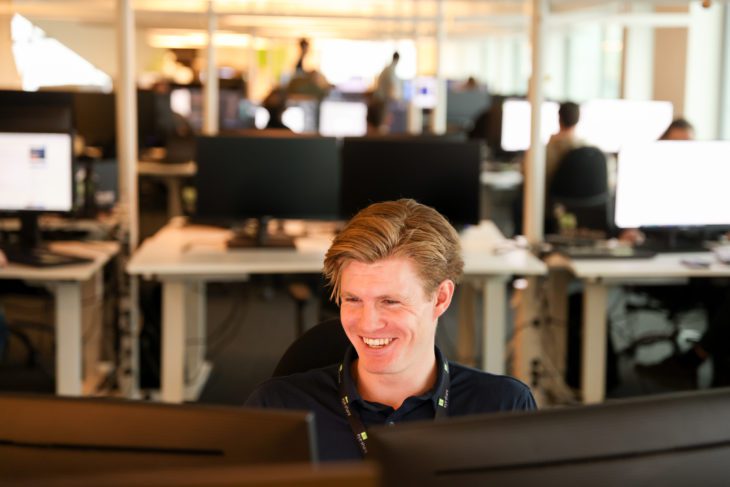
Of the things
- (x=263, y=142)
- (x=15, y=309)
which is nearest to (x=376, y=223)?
(x=263, y=142)

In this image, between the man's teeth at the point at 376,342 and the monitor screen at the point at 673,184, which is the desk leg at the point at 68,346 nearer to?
the monitor screen at the point at 673,184

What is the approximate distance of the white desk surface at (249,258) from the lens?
13.6 feet

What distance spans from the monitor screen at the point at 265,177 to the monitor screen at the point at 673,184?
1180 mm

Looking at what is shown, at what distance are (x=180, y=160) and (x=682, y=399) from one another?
7551 millimetres

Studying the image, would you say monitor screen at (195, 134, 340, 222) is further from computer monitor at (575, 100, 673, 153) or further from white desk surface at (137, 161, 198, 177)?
white desk surface at (137, 161, 198, 177)

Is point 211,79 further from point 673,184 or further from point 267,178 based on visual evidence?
point 673,184

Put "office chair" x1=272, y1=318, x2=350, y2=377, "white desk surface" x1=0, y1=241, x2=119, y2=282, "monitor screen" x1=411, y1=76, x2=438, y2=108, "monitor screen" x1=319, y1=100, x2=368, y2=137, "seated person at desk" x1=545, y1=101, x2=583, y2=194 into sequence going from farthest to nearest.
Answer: "monitor screen" x1=319, y1=100, x2=368, y2=137, "monitor screen" x1=411, y1=76, x2=438, y2=108, "seated person at desk" x1=545, y1=101, x2=583, y2=194, "white desk surface" x1=0, y1=241, x2=119, y2=282, "office chair" x1=272, y1=318, x2=350, y2=377

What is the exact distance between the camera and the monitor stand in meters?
4.56

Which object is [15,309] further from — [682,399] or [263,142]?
[682,399]

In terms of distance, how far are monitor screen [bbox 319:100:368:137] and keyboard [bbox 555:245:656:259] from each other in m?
5.01

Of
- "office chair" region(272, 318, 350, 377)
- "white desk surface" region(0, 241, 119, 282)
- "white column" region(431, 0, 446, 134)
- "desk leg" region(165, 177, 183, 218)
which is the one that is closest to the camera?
"office chair" region(272, 318, 350, 377)

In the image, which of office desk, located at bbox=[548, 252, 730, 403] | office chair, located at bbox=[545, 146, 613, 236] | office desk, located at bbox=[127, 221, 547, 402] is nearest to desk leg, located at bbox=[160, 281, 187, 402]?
office desk, located at bbox=[127, 221, 547, 402]

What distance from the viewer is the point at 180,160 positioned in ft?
27.7

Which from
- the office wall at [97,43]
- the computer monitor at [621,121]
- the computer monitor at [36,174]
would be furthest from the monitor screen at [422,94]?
the office wall at [97,43]
